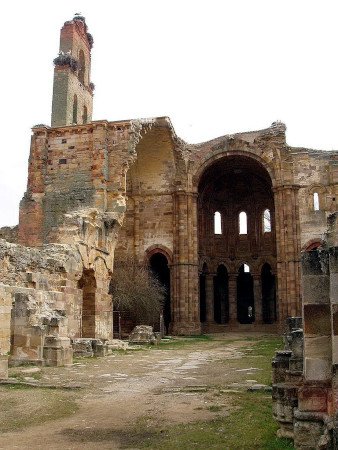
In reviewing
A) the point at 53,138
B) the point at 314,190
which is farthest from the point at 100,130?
the point at 314,190

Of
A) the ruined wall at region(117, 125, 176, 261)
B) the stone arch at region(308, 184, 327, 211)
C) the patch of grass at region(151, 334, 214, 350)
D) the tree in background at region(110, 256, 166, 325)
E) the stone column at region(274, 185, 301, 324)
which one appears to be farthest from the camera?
the ruined wall at region(117, 125, 176, 261)

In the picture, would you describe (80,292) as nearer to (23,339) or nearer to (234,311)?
(23,339)

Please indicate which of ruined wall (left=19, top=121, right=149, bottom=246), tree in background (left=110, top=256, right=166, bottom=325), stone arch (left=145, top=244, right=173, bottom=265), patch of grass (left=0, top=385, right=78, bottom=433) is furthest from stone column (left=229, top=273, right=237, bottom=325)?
patch of grass (left=0, top=385, right=78, bottom=433)

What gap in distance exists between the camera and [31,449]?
176 inches

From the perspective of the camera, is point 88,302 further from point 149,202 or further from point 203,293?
point 203,293

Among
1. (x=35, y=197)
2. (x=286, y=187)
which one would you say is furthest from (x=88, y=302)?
(x=286, y=187)

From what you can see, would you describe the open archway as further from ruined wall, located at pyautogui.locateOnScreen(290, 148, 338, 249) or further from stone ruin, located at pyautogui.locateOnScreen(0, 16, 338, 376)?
ruined wall, located at pyautogui.locateOnScreen(290, 148, 338, 249)

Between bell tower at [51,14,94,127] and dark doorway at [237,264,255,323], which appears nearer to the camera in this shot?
dark doorway at [237,264,255,323]

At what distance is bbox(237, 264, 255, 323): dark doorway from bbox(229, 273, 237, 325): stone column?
1749 millimetres

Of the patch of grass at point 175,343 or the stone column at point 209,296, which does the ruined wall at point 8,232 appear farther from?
the stone column at point 209,296

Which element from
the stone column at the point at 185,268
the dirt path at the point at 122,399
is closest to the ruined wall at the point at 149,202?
the stone column at the point at 185,268

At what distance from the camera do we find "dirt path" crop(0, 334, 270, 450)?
4902 mm

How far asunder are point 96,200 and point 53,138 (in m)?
3.76

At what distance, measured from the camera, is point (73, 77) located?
40906mm
